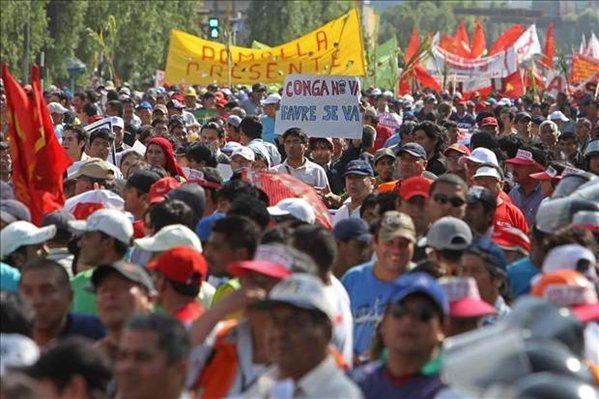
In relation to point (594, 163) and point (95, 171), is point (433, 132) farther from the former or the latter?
point (95, 171)

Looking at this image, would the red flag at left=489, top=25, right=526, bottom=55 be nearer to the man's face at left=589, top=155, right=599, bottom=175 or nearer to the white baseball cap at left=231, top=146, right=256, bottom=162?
the man's face at left=589, top=155, right=599, bottom=175

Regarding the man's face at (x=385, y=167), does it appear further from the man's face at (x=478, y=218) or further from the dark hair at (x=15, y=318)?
the dark hair at (x=15, y=318)

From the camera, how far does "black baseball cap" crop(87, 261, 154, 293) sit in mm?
6977

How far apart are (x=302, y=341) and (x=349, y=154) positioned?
31.2ft

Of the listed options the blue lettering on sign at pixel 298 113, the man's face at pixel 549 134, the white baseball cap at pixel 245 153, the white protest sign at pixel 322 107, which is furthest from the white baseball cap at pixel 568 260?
the man's face at pixel 549 134

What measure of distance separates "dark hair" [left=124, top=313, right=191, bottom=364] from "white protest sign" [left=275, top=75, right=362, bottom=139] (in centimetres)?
1004

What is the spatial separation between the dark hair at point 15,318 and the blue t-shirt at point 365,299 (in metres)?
1.71

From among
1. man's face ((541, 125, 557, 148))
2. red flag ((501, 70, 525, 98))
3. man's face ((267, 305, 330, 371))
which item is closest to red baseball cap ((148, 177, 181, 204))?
man's face ((267, 305, 330, 371))

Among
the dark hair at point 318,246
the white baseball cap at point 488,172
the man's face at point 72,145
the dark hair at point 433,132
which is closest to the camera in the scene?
the dark hair at point 318,246

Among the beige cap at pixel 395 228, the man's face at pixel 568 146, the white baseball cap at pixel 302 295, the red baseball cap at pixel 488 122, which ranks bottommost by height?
the red baseball cap at pixel 488 122

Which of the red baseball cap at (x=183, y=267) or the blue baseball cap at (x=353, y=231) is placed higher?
the red baseball cap at (x=183, y=267)

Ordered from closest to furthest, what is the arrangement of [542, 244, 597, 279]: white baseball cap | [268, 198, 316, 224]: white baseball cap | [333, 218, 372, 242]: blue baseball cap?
[542, 244, 597, 279]: white baseball cap → [333, 218, 372, 242]: blue baseball cap → [268, 198, 316, 224]: white baseball cap

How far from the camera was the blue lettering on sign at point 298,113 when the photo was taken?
53.4ft

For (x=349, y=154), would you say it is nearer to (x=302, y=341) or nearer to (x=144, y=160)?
(x=144, y=160)
